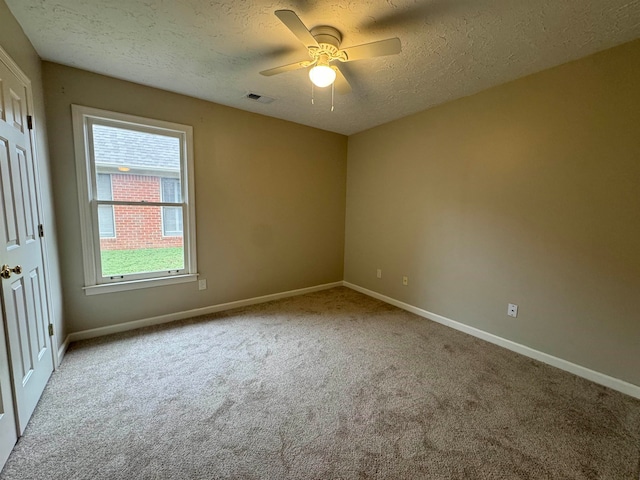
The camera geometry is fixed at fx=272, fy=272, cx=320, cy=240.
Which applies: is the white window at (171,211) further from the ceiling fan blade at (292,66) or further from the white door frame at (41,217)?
the ceiling fan blade at (292,66)

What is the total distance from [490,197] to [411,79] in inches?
52.0

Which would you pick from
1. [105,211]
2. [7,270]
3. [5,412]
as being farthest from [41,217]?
[5,412]

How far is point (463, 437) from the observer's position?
154 cm

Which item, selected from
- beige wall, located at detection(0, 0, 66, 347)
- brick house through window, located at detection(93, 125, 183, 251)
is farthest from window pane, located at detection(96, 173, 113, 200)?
beige wall, located at detection(0, 0, 66, 347)

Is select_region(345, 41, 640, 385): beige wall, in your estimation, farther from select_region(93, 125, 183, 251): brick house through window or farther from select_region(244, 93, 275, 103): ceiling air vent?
select_region(93, 125, 183, 251): brick house through window

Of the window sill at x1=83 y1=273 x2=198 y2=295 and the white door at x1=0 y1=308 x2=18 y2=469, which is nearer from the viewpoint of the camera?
the white door at x1=0 y1=308 x2=18 y2=469

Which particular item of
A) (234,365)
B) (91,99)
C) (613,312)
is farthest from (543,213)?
(91,99)

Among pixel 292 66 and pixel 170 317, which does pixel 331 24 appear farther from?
pixel 170 317

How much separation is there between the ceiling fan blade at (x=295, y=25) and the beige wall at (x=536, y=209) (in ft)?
6.27

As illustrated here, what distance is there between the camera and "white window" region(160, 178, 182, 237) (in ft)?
9.46

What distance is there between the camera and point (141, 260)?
9.26 ft

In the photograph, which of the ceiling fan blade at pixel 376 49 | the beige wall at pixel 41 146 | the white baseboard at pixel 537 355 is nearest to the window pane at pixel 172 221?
the beige wall at pixel 41 146

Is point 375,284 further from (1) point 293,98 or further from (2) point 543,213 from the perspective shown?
(1) point 293,98

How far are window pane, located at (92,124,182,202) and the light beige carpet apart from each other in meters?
1.43
